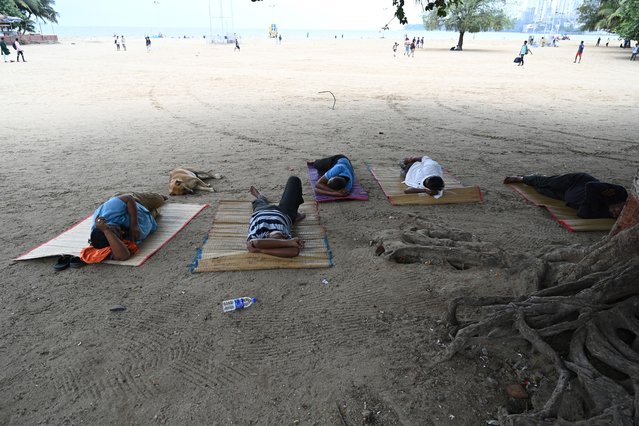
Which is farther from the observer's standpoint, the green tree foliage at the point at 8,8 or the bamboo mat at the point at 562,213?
the green tree foliage at the point at 8,8

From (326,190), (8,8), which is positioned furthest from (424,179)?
(8,8)

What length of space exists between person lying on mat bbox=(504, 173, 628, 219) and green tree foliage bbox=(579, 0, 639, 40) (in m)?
25.0

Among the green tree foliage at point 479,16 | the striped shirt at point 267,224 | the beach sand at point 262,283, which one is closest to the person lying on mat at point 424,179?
the beach sand at point 262,283

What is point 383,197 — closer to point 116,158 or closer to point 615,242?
point 615,242

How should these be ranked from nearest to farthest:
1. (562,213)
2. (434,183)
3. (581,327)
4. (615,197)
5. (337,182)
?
(581,327) → (615,197) → (562,213) → (434,183) → (337,182)

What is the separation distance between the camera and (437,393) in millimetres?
2451

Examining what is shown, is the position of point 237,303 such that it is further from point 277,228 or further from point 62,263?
point 62,263

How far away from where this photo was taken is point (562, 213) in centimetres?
496

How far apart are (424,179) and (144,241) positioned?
3.56 m

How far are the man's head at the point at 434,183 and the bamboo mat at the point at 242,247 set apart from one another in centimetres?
153

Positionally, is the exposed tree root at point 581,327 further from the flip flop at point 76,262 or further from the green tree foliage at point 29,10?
the green tree foliage at point 29,10

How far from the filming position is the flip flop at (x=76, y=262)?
3889mm

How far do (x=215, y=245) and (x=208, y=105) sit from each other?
8.29 metres

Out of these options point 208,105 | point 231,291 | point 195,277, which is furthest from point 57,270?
point 208,105
